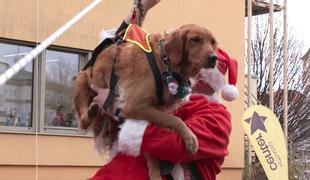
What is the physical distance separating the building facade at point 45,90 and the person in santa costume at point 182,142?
5916mm

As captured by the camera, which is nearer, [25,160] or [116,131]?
[116,131]

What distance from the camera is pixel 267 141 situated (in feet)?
35.1

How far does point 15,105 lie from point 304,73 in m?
26.3

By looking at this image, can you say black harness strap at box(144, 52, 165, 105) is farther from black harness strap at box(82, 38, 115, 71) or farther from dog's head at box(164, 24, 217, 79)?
black harness strap at box(82, 38, 115, 71)

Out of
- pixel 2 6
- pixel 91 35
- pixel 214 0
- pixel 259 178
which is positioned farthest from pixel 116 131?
pixel 259 178

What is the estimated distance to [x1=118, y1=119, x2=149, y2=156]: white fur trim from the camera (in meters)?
2.93

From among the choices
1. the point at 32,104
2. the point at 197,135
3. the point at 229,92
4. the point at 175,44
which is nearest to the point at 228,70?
the point at 229,92

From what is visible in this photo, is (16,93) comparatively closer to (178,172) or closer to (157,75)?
(178,172)

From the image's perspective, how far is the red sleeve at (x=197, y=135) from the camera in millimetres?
2918

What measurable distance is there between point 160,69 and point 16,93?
6563 millimetres

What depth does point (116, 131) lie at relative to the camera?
322 centimetres

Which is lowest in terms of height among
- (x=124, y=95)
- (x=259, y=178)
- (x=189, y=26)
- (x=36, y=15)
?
(x=259, y=178)

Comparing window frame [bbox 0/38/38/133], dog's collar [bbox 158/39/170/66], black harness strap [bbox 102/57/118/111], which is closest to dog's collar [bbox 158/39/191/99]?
dog's collar [bbox 158/39/170/66]

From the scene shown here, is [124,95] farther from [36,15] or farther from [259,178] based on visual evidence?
[259,178]
